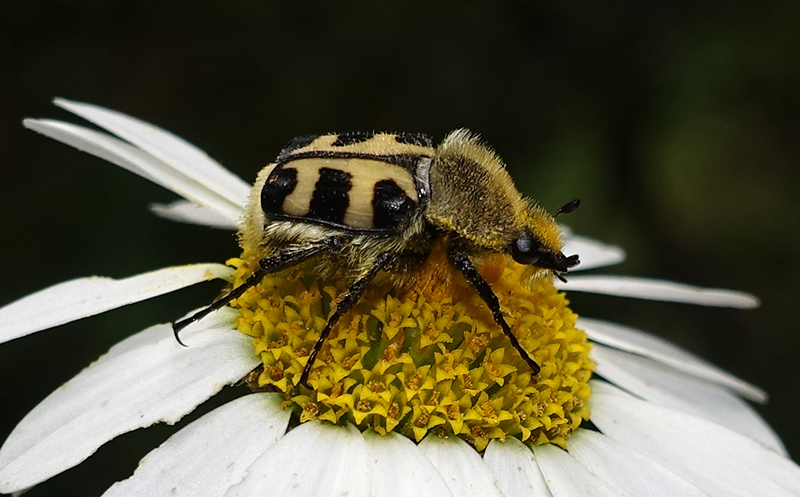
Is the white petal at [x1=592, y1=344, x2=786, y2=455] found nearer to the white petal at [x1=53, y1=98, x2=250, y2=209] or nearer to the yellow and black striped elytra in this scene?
the yellow and black striped elytra

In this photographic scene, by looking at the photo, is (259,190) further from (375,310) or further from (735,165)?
(735,165)

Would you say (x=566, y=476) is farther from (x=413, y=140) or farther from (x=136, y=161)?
(x=136, y=161)

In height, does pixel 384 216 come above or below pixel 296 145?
below

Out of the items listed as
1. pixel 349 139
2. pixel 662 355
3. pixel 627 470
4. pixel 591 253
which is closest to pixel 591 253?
pixel 591 253

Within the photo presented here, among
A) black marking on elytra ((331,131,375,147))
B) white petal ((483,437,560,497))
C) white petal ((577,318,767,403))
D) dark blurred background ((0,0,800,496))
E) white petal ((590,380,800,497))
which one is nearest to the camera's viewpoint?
white petal ((483,437,560,497))

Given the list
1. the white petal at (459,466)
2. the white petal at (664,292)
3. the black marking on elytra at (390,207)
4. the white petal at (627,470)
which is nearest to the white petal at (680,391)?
the white petal at (664,292)

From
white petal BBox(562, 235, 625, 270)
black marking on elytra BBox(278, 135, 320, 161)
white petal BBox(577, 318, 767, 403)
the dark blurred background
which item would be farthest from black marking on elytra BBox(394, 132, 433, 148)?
the dark blurred background

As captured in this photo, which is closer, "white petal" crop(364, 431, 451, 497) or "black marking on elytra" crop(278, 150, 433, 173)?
"white petal" crop(364, 431, 451, 497)
